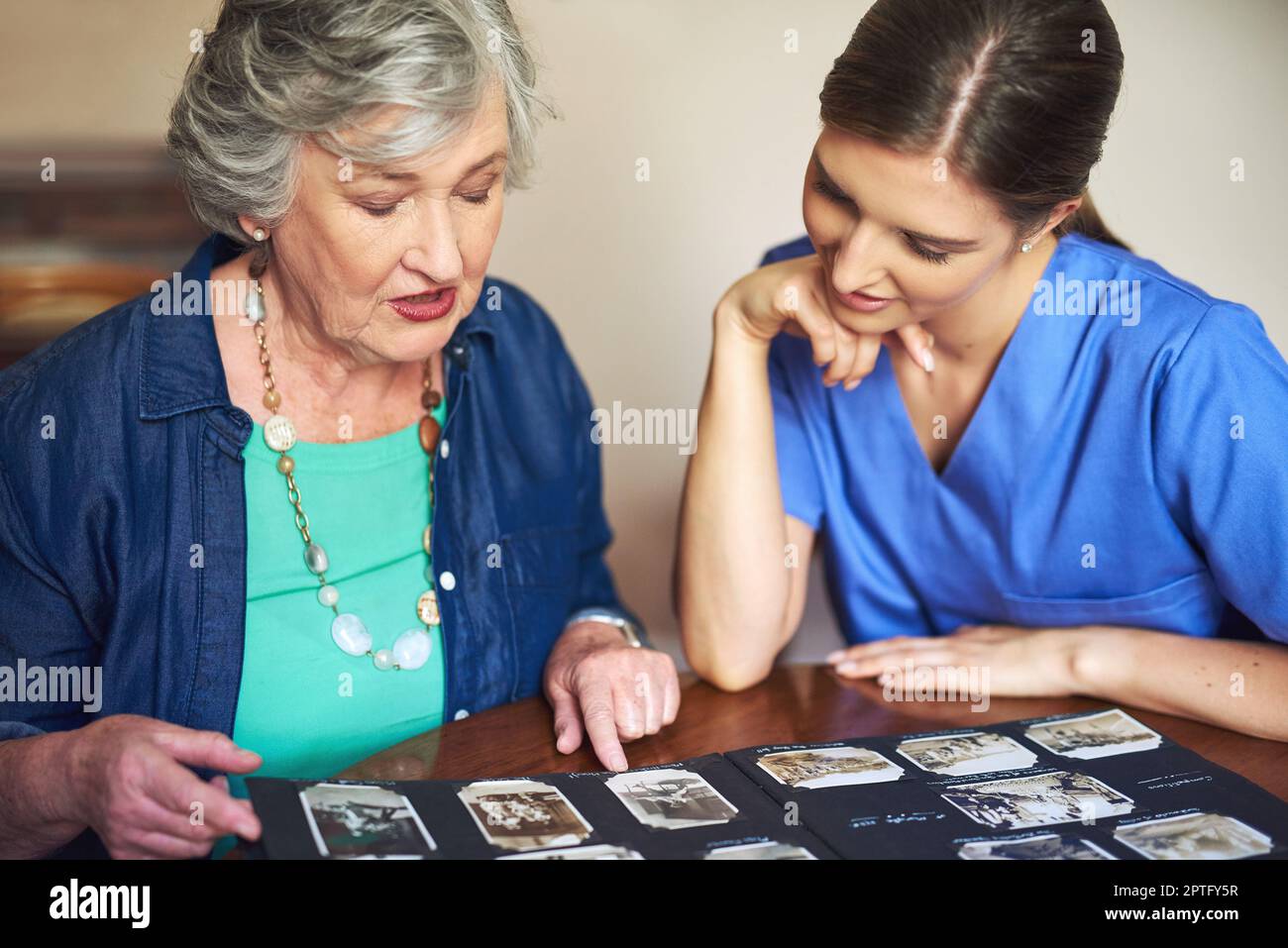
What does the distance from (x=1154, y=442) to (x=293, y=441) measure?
3.09 ft

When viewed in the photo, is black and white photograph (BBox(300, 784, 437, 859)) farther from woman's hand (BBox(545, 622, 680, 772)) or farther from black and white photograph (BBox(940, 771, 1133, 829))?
black and white photograph (BBox(940, 771, 1133, 829))

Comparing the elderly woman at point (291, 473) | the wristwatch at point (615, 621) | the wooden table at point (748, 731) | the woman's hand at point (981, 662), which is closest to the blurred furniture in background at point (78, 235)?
the elderly woman at point (291, 473)

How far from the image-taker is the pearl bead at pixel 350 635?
130 cm

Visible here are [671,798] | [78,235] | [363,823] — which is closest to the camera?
[363,823]

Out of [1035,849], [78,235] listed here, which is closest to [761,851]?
[1035,849]

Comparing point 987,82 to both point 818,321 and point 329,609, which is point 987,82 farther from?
point 329,609

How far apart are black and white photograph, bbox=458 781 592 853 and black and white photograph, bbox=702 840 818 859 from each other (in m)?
0.10

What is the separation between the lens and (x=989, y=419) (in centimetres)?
135

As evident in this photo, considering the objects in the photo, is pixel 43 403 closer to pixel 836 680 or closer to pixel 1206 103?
pixel 836 680

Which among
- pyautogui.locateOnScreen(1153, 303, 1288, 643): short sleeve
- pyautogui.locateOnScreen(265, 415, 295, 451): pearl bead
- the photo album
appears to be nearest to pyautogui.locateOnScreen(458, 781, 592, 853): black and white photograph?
the photo album

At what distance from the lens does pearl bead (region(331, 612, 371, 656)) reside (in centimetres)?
130

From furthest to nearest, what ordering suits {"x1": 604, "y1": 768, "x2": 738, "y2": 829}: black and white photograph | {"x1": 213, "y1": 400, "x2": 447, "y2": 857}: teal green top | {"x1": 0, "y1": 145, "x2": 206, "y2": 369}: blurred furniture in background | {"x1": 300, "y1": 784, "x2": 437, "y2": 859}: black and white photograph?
{"x1": 0, "y1": 145, "x2": 206, "y2": 369}: blurred furniture in background < {"x1": 213, "y1": 400, "x2": 447, "y2": 857}: teal green top < {"x1": 604, "y1": 768, "x2": 738, "y2": 829}: black and white photograph < {"x1": 300, "y1": 784, "x2": 437, "y2": 859}: black and white photograph

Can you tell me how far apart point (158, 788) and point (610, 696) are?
0.46 meters

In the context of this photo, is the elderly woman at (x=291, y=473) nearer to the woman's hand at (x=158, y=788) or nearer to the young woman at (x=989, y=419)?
the woman's hand at (x=158, y=788)
